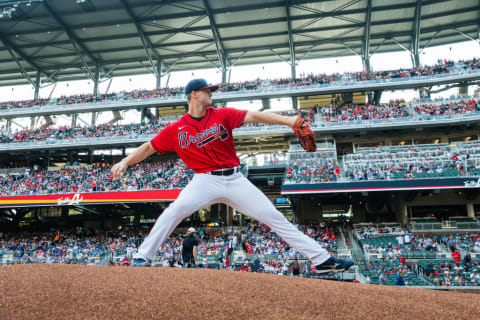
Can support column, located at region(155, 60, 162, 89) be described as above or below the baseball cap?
above

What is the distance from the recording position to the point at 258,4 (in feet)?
92.9

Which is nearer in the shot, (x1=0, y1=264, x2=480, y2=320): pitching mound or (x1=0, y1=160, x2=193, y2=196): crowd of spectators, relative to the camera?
(x1=0, y1=264, x2=480, y2=320): pitching mound

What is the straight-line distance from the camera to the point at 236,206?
4109 mm

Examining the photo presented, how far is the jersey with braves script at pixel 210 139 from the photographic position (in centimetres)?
412

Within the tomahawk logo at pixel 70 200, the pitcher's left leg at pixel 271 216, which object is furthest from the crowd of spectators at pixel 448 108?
the pitcher's left leg at pixel 271 216

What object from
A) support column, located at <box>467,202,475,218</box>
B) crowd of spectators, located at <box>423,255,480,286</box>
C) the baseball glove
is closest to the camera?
the baseball glove

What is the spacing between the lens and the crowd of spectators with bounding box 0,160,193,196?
24312 mm

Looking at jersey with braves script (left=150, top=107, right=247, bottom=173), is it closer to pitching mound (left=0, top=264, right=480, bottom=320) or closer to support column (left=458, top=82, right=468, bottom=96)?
pitching mound (left=0, top=264, right=480, bottom=320)

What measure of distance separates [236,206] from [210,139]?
0.83 metres

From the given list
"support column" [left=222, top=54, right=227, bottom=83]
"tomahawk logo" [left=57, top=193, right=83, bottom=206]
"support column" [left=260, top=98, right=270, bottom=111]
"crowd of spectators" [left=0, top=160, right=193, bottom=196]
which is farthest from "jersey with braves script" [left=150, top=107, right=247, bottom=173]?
"support column" [left=222, top=54, right=227, bottom=83]

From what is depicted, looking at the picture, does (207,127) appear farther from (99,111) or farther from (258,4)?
(99,111)

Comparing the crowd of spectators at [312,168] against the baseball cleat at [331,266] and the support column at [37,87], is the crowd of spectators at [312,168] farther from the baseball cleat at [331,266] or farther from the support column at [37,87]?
the support column at [37,87]

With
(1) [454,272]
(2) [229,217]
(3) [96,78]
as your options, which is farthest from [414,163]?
(3) [96,78]

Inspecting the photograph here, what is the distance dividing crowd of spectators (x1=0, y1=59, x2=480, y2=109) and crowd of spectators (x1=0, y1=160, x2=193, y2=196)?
686cm
